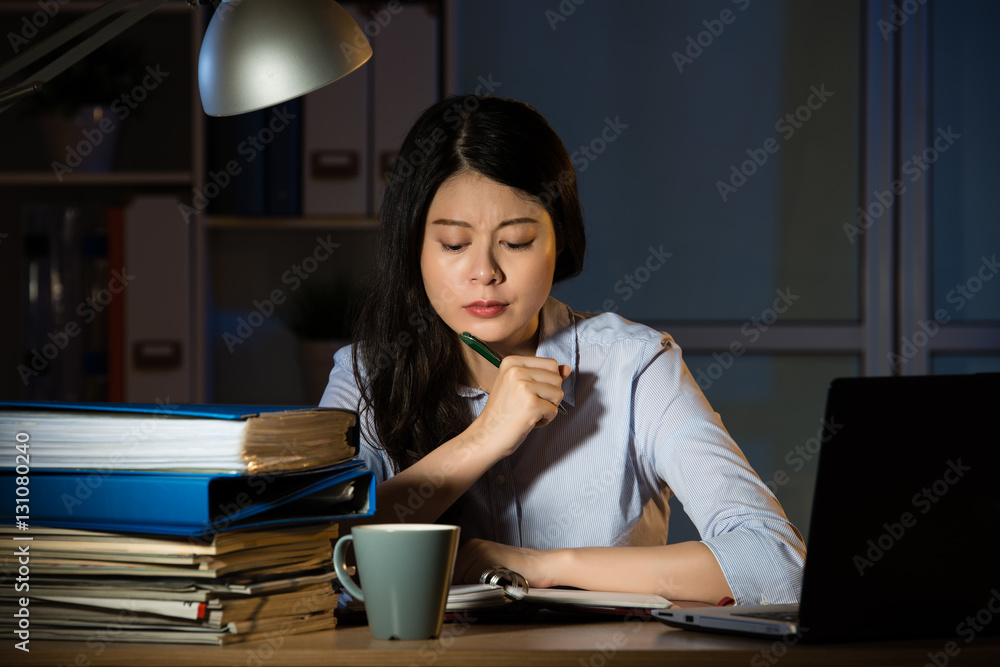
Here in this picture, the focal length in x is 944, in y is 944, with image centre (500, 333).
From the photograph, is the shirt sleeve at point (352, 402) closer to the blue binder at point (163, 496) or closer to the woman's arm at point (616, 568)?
the woman's arm at point (616, 568)

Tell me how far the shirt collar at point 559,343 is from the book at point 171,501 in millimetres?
677

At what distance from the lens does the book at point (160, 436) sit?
683mm

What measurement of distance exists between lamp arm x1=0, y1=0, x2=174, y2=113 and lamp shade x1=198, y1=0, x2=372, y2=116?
15cm

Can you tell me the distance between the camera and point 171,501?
662 millimetres

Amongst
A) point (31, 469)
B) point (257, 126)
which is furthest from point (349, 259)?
point (31, 469)

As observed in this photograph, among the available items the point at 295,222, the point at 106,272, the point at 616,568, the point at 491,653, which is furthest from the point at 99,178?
the point at 491,653

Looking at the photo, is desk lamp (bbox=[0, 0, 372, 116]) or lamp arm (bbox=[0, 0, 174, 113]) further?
desk lamp (bbox=[0, 0, 372, 116])

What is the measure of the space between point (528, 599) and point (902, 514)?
321mm

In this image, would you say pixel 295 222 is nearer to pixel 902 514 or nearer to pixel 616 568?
pixel 616 568

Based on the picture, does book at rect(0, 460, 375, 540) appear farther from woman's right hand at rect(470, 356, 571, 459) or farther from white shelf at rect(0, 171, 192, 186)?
white shelf at rect(0, 171, 192, 186)

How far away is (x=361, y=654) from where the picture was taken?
649 mm

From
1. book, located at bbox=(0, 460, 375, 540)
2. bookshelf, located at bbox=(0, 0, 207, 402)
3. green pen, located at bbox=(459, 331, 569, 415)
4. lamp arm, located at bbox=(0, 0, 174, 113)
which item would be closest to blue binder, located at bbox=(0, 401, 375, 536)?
book, located at bbox=(0, 460, 375, 540)

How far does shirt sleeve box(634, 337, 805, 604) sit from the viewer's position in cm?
105

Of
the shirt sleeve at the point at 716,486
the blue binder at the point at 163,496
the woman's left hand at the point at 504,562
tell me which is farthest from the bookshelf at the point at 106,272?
the blue binder at the point at 163,496
